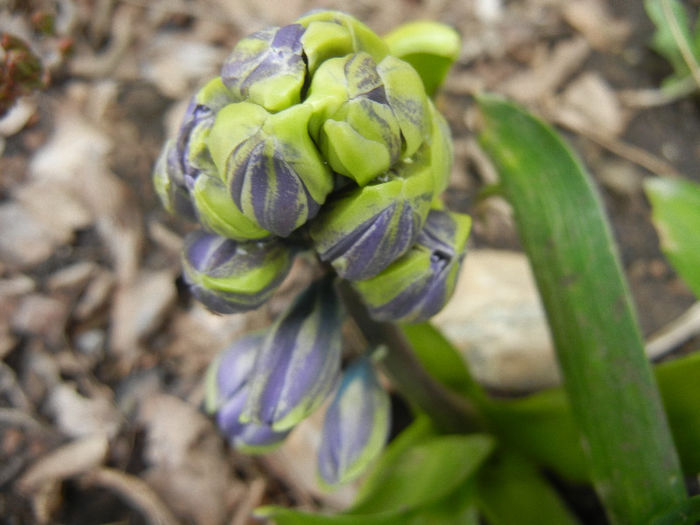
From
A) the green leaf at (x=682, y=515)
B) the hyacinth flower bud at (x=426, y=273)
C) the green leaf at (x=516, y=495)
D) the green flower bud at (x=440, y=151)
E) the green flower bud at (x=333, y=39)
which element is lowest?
the green leaf at (x=516, y=495)

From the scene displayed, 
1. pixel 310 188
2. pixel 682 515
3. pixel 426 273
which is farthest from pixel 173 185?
pixel 682 515

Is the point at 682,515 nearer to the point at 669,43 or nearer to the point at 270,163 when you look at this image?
the point at 270,163

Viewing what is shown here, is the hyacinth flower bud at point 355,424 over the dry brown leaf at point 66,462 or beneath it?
over

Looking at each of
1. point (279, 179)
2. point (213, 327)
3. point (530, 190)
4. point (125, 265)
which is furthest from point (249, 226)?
point (125, 265)

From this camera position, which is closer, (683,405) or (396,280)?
(396,280)

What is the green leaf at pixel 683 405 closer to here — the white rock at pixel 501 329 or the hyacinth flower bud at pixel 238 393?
the white rock at pixel 501 329

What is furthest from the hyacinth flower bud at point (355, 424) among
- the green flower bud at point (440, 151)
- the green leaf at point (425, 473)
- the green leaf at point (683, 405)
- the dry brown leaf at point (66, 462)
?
the dry brown leaf at point (66, 462)

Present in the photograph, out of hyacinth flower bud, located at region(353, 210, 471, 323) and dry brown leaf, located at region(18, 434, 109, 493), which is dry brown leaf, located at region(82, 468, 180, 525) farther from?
hyacinth flower bud, located at region(353, 210, 471, 323)
